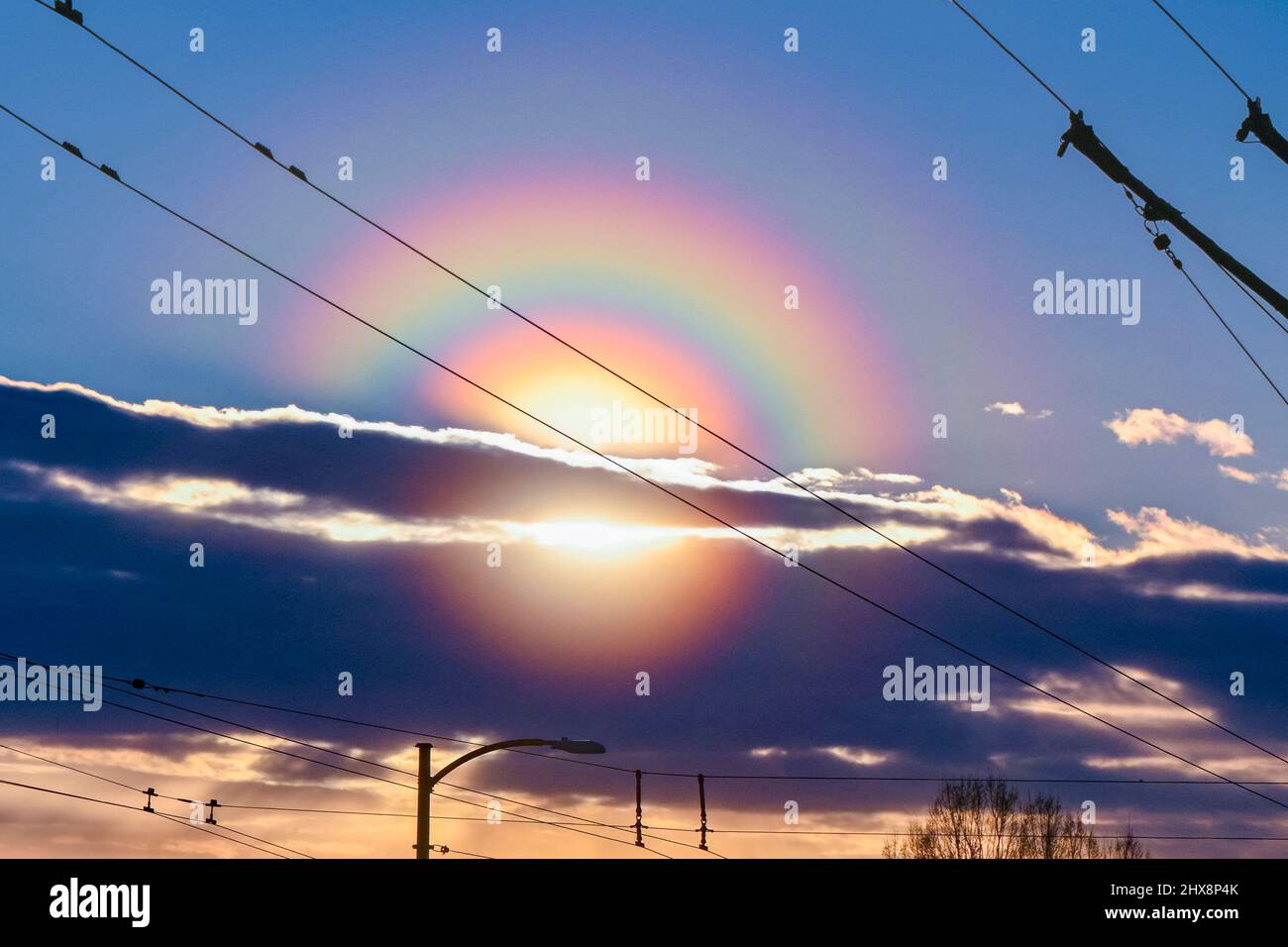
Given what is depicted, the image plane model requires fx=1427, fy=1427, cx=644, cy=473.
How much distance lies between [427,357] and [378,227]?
11.1 ft

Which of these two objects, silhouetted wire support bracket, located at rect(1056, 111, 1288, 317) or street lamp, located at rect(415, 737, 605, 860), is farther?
street lamp, located at rect(415, 737, 605, 860)

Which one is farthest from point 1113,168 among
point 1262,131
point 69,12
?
point 69,12

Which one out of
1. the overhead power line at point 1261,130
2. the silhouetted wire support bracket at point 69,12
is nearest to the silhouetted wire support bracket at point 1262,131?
the overhead power line at point 1261,130

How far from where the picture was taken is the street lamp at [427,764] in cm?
3066

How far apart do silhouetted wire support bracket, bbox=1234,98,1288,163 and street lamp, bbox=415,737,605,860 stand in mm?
19160

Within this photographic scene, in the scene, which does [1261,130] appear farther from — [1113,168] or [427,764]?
[427,764]

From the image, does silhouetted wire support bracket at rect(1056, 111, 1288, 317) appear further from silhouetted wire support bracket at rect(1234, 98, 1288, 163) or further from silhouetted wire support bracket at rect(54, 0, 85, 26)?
silhouetted wire support bracket at rect(54, 0, 85, 26)

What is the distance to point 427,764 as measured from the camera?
33219 millimetres

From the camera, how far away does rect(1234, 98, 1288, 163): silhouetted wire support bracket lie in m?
22.4

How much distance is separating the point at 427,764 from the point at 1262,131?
21.9 meters

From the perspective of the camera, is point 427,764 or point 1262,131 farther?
point 427,764

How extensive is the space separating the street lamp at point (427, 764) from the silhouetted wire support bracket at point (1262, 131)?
19.2m

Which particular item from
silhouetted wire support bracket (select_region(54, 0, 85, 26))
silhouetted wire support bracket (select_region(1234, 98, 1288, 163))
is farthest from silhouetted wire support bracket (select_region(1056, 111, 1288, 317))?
silhouetted wire support bracket (select_region(54, 0, 85, 26))
